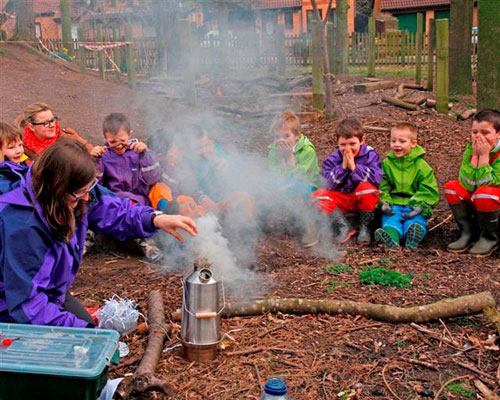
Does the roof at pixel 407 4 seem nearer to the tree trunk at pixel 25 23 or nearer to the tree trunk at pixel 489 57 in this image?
the tree trunk at pixel 25 23

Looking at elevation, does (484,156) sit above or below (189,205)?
above

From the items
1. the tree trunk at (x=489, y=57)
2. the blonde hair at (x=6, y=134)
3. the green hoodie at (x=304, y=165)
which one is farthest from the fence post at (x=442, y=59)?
the blonde hair at (x=6, y=134)

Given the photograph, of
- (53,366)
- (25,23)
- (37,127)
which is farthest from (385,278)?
(25,23)

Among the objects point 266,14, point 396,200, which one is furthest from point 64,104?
point 396,200

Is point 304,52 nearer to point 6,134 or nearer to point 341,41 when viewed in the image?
point 341,41

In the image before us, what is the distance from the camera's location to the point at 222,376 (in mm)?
3049

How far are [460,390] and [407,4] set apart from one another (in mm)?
34302

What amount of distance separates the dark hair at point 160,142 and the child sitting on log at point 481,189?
2.62 meters

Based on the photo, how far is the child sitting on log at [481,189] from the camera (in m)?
4.73

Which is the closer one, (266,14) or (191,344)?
(191,344)

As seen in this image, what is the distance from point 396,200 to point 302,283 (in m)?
1.56

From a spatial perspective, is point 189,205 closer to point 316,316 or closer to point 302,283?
point 302,283

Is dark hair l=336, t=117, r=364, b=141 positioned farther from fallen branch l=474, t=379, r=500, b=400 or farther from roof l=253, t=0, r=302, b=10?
roof l=253, t=0, r=302, b=10

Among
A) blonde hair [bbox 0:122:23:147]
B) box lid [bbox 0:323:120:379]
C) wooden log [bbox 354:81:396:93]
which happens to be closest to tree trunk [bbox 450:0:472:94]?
wooden log [bbox 354:81:396:93]
